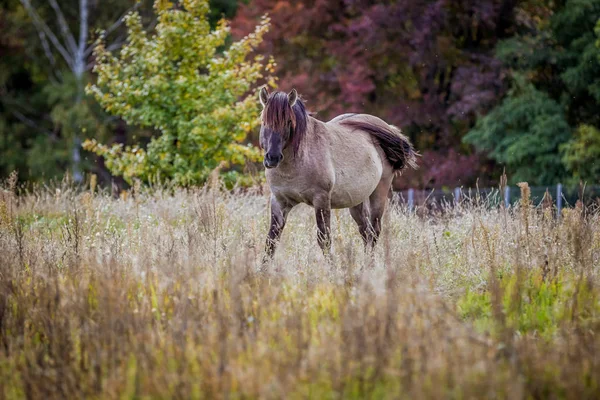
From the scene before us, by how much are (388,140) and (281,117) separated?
230 centimetres

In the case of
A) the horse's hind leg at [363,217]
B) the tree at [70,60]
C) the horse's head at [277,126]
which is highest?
the tree at [70,60]

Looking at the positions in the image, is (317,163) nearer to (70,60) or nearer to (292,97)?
(292,97)

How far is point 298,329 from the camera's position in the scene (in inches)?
168

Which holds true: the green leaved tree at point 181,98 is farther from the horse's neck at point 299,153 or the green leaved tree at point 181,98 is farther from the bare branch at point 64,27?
Result: the bare branch at point 64,27

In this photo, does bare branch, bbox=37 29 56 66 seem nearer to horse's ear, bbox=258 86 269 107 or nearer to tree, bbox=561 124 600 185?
tree, bbox=561 124 600 185

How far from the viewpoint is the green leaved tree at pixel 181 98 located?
16.3 meters

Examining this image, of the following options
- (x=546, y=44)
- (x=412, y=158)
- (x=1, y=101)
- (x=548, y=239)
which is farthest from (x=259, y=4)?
(x=548, y=239)

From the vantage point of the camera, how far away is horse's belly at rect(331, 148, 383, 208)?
8.26m

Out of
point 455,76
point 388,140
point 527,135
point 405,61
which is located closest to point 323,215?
point 388,140

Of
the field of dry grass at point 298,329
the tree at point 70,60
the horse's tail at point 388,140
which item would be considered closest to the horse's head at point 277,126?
the field of dry grass at point 298,329

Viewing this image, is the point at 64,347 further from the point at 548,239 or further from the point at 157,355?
the point at 548,239

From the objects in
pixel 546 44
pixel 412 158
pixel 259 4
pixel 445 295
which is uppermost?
pixel 259 4

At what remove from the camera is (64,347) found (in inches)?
184

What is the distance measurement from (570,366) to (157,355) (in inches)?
90.8
